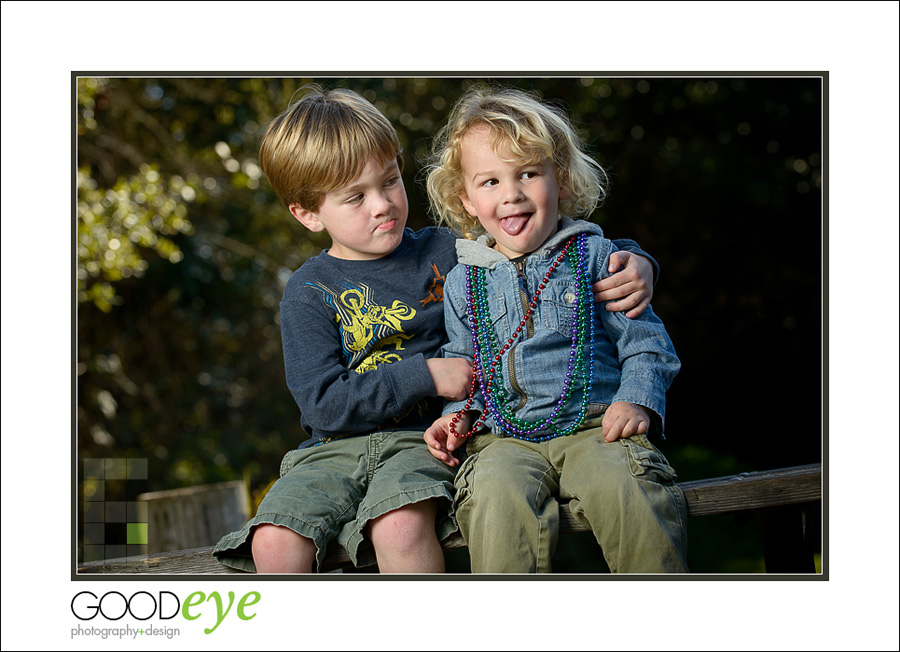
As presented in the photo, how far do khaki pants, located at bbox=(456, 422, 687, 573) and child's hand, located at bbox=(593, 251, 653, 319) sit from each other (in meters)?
0.32

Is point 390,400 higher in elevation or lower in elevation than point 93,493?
higher

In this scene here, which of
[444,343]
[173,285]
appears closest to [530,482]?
[444,343]

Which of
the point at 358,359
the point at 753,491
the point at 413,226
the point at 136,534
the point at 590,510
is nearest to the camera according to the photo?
the point at 590,510

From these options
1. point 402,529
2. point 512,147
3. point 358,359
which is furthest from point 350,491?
point 512,147

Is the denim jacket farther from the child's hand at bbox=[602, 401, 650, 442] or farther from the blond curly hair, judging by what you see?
the blond curly hair

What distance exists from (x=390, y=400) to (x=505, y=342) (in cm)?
31

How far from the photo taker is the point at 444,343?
2.23 meters

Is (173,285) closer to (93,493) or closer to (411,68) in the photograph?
(93,493)

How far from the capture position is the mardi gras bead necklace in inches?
79.0

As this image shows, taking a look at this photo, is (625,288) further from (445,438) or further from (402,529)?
(402,529)

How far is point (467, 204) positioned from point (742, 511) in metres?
1.02

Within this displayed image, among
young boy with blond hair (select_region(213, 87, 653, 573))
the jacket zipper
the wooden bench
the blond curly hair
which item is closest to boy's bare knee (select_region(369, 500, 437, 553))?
young boy with blond hair (select_region(213, 87, 653, 573))

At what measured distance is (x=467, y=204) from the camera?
220 centimetres

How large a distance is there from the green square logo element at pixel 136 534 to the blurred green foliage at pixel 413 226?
2237mm
